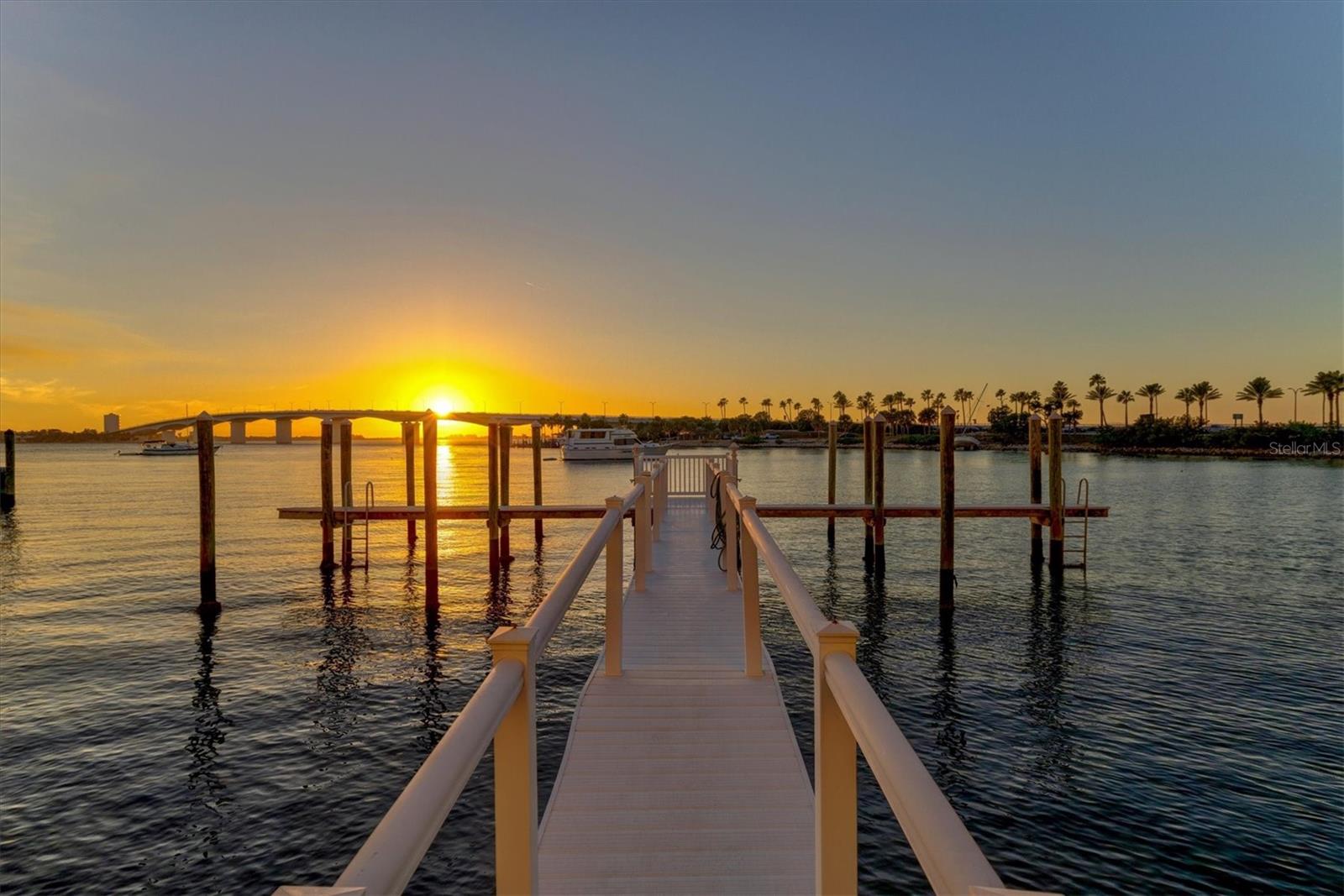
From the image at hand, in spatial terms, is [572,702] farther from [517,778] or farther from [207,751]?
[517,778]

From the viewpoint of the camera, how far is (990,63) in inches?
839

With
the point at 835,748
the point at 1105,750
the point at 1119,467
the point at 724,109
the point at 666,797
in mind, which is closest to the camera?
the point at 835,748

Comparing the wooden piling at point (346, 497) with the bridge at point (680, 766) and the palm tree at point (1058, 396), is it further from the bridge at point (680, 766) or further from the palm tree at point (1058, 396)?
the palm tree at point (1058, 396)

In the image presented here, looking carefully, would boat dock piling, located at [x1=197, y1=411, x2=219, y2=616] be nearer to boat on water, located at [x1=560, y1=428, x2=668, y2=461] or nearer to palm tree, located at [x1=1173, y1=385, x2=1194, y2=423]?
boat on water, located at [x1=560, y1=428, x2=668, y2=461]

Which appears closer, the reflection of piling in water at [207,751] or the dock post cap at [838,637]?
the dock post cap at [838,637]

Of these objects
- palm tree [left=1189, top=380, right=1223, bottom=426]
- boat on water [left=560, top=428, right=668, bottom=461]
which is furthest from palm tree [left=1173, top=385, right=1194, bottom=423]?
boat on water [left=560, top=428, right=668, bottom=461]

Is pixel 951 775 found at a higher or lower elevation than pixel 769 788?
lower

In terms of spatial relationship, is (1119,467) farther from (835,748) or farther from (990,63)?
(835,748)

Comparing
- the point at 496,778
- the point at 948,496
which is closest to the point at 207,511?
the point at 948,496

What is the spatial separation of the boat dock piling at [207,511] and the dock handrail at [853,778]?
16.2 m

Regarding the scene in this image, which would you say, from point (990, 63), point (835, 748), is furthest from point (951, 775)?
point (990, 63)

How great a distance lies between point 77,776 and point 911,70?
2231 cm

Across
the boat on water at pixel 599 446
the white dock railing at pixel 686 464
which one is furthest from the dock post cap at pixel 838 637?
the boat on water at pixel 599 446

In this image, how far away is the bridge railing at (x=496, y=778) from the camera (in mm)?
1393
